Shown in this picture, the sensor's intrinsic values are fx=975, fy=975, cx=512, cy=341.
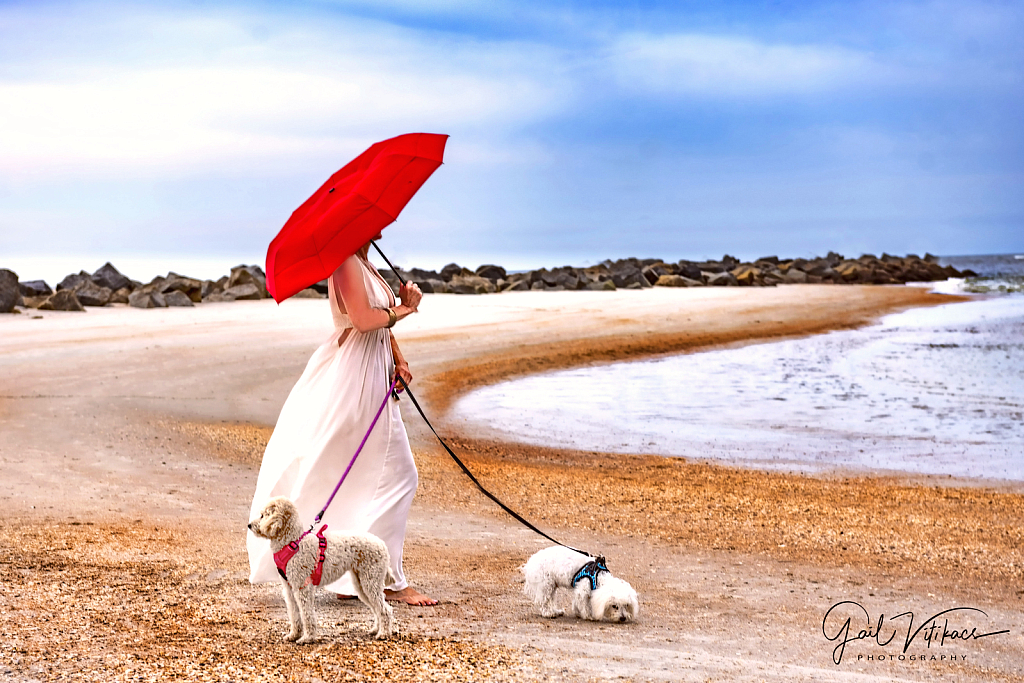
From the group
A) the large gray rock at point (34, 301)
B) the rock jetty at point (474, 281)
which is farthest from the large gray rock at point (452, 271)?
the large gray rock at point (34, 301)

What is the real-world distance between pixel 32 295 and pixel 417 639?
2525cm

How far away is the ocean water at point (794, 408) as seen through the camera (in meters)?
11.3

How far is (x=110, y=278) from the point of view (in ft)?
102

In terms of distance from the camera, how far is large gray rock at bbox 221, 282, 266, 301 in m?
28.8

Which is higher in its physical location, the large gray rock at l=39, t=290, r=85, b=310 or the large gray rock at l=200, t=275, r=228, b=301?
the large gray rock at l=200, t=275, r=228, b=301

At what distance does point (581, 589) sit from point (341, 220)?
2258 millimetres

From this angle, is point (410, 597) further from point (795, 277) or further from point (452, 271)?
point (795, 277)

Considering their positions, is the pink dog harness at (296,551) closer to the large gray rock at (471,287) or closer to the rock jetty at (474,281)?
the rock jetty at (474,281)

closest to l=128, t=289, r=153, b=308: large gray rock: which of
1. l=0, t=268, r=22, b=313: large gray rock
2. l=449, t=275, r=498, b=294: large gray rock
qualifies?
l=0, t=268, r=22, b=313: large gray rock

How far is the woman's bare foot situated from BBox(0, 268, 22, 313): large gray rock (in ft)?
69.3

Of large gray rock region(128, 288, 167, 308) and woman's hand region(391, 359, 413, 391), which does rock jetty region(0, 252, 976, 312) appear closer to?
large gray rock region(128, 288, 167, 308)

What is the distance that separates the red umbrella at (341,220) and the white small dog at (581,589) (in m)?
A: 1.91

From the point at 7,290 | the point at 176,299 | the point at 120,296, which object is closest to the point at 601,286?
the point at 176,299

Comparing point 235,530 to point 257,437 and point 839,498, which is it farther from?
point 839,498
